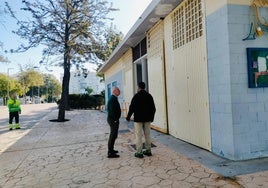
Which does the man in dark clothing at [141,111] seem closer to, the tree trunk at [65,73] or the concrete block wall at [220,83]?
the concrete block wall at [220,83]

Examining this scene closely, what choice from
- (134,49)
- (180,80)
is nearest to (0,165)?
(180,80)

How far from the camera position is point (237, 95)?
16.4ft

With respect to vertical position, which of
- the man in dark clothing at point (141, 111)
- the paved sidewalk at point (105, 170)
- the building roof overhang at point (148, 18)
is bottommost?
the paved sidewalk at point (105, 170)

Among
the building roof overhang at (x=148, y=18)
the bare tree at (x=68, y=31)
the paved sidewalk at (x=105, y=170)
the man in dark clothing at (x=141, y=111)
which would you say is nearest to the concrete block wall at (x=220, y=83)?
the paved sidewalk at (x=105, y=170)

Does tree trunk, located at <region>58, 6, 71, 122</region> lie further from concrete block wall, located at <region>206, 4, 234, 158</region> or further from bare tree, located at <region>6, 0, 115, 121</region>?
concrete block wall, located at <region>206, 4, 234, 158</region>

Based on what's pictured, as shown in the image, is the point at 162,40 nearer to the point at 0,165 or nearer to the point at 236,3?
the point at 236,3

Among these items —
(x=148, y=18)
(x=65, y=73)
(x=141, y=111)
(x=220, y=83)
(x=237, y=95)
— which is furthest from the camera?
(x=65, y=73)

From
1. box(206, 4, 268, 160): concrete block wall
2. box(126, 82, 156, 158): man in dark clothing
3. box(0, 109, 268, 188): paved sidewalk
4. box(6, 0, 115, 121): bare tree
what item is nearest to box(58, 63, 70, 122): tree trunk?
box(6, 0, 115, 121): bare tree

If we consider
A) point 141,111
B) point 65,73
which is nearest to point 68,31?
point 65,73

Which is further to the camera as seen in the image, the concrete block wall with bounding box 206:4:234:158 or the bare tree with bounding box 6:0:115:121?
the bare tree with bounding box 6:0:115:121

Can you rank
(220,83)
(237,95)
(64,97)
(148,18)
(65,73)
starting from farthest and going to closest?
(65,73) → (64,97) → (148,18) → (220,83) → (237,95)

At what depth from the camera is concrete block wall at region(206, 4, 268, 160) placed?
4980mm

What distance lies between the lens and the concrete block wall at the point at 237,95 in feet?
16.3

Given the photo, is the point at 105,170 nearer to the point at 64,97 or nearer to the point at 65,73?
the point at 64,97
